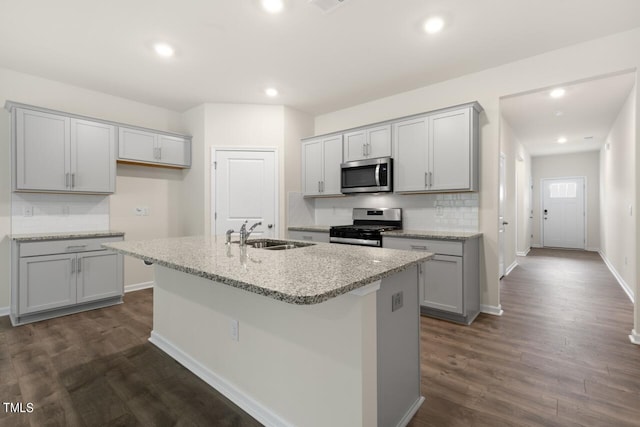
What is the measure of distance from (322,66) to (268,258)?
7.77 ft

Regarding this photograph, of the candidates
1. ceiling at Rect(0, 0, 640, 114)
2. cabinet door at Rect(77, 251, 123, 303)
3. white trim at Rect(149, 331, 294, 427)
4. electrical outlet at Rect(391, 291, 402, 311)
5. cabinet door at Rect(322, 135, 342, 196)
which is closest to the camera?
electrical outlet at Rect(391, 291, 402, 311)

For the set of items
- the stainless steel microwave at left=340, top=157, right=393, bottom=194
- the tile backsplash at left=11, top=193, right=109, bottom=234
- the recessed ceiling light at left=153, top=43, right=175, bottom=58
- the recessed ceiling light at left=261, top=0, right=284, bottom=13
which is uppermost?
the recessed ceiling light at left=261, top=0, right=284, bottom=13

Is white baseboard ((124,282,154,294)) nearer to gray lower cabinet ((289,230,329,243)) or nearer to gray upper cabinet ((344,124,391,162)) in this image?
gray lower cabinet ((289,230,329,243))

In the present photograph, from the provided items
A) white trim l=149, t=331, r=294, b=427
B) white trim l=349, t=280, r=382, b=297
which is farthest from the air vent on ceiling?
white trim l=149, t=331, r=294, b=427

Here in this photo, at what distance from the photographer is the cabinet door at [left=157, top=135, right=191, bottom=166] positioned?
4.27 metres

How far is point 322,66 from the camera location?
3.28 m

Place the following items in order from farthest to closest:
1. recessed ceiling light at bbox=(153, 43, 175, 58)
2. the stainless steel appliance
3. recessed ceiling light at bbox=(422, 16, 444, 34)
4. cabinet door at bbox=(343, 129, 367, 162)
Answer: cabinet door at bbox=(343, 129, 367, 162)
the stainless steel appliance
recessed ceiling light at bbox=(153, 43, 175, 58)
recessed ceiling light at bbox=(422, 16, 444, 34)

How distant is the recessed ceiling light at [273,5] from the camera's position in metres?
2.25

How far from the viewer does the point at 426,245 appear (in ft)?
10.5

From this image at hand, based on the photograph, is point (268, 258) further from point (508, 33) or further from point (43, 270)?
point (43, 270)

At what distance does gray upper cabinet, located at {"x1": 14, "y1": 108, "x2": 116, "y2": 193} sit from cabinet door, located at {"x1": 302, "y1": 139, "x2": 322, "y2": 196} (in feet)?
7.94

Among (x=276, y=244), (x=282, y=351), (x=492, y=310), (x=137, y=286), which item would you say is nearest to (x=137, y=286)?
(x=137, y=286)

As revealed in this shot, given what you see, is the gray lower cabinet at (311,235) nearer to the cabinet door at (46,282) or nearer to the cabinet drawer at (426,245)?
the cabinet drawer at (426,245)

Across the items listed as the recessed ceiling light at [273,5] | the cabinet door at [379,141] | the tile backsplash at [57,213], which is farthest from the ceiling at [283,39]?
the tile backsplash at [57,213]
